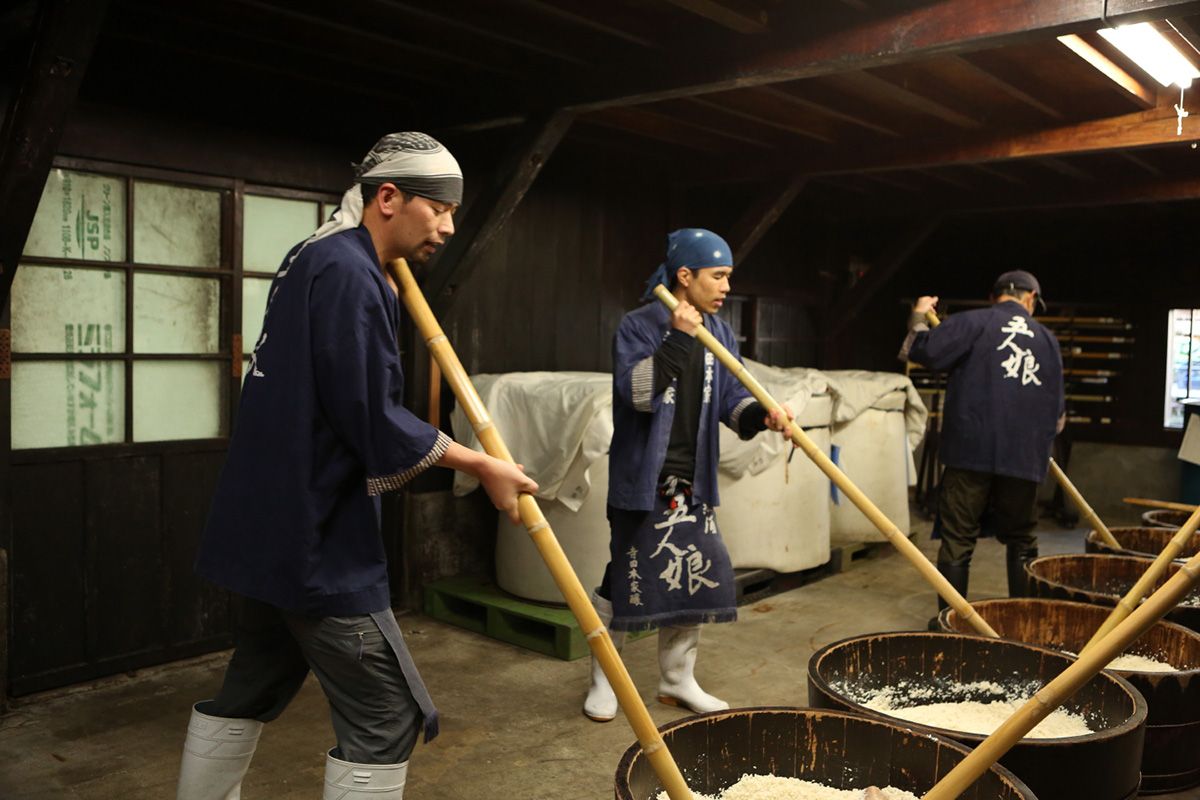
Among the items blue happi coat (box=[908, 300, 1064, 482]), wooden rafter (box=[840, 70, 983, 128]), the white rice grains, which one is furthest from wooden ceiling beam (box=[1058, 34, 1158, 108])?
the white rice grains

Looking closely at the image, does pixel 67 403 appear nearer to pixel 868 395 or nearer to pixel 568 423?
pixel 568 423

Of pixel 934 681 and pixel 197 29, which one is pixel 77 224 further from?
pixel 934 681

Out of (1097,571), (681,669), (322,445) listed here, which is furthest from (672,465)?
(1097,571)

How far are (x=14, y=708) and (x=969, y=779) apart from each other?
3563mm

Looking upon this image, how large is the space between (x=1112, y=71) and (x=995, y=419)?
1674 mm

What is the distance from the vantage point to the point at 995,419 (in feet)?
16.1

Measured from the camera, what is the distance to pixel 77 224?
4.01 metres

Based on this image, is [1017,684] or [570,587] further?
[1017,684]

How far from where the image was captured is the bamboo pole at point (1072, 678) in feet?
5.39

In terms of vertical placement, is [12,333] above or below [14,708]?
above

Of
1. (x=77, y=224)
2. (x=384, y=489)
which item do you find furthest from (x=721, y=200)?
(x=384, y=489)

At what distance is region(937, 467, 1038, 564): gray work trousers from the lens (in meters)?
5.02

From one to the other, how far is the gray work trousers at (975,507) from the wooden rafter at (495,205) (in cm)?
259

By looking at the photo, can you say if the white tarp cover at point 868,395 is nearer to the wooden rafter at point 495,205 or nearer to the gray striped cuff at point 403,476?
the wooden rafter at point 495,205
